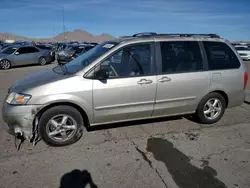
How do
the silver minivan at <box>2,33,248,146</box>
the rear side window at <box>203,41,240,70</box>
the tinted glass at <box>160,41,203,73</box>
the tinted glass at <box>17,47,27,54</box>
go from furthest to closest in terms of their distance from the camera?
the tinted glass at <box>17,47,27,54</box> → the rear side window at <box>203,41,240,70</box> → the tinted glass at <box>160,41,203,73</box> → the silver minivan at <box>2,33,248,146</box>

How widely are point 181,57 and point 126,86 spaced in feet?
4.17

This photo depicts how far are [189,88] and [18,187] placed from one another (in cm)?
315

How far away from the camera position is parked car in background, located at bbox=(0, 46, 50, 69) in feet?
47.3

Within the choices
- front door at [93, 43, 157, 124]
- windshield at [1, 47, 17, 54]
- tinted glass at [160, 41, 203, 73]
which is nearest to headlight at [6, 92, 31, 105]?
front door at [93, 43, 157, 124]

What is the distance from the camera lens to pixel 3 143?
11.8ft

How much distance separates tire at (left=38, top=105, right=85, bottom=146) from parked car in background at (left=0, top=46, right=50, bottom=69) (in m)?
13.1

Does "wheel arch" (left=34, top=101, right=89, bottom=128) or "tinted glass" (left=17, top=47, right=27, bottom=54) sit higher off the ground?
"tinted glass" (left=17, top=47, right=27, bottom=54)

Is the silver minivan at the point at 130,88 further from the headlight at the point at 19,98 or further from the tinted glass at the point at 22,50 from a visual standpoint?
the tinted glass at the point at 22,50

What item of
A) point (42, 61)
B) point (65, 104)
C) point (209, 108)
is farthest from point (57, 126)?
point (42, 61)

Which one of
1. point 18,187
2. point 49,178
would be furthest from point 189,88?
point 18,187

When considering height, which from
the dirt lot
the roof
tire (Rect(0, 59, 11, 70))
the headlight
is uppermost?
the roof

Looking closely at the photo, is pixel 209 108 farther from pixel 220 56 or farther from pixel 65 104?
pixel 65 104

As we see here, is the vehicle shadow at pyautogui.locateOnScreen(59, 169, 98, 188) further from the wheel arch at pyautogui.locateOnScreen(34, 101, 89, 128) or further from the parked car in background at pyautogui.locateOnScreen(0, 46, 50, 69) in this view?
the parked car in background at pyautogui.locateOnScreen(0, 46, 50, 69)

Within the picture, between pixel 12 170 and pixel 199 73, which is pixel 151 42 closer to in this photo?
pixel 199 73
